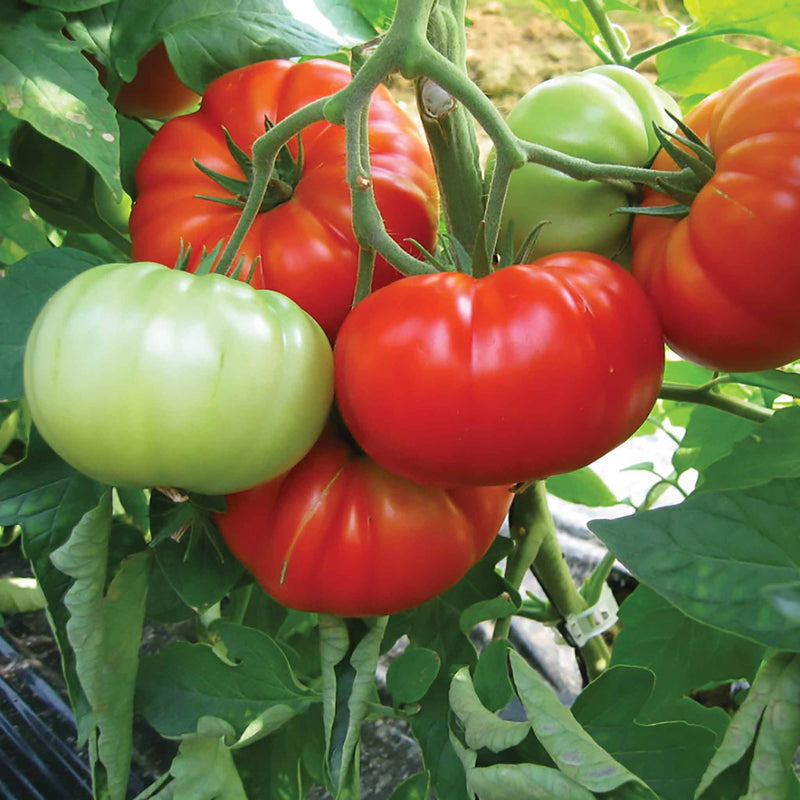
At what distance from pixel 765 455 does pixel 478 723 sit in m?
0.20

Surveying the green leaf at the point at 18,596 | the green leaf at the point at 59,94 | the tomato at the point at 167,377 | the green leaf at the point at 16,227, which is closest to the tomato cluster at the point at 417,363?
the tomato at the point at 167,377

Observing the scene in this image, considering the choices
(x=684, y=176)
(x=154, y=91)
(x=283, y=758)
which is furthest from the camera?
(x=154, y=91)

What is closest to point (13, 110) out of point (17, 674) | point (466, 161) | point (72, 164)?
point (72, 164)

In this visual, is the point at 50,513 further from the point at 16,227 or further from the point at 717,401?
the point at 717,401

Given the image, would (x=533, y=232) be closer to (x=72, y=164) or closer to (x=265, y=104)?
(x=265, y=104)

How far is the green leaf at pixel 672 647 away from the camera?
0.50m

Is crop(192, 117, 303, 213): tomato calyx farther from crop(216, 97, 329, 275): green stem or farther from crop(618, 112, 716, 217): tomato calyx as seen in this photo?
crop(618, 112, 716, 217): tomato calyx

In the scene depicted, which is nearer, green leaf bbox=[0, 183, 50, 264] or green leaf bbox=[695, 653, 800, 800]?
green leaf bbox=[695, 653, 800, 800]

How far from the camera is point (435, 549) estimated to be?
448 mm

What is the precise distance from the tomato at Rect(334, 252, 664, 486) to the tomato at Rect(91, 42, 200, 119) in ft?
1.10

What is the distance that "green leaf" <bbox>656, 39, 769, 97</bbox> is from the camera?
0.62 m

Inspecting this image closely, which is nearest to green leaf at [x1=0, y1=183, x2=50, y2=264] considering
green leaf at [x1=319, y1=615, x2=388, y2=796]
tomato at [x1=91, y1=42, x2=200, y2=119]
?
tomato at [x1=91, y1=42, x2=200, y2=119]

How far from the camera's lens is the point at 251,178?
488 millimetres

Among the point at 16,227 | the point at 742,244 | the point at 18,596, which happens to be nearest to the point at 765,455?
the point at 742,244
